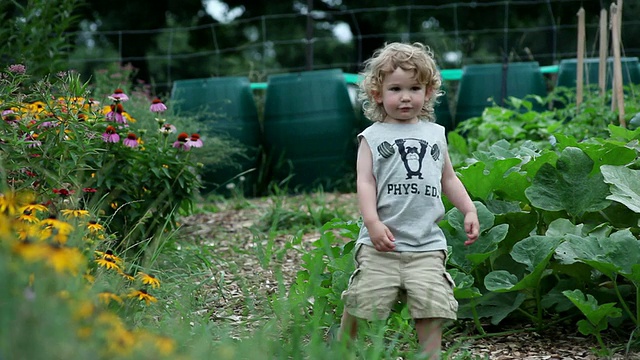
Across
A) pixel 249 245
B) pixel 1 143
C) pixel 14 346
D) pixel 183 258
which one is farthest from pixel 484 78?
pixel 14 346

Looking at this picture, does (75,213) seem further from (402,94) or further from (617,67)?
(617,67)

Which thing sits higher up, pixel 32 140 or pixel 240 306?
pixel 32 140

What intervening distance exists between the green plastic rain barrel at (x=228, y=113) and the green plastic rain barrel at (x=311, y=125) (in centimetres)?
21

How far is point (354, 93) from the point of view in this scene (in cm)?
722

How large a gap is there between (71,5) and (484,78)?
12.4ft

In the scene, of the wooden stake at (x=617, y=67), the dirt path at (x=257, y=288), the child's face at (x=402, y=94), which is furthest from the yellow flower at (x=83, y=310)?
the wooden stake at (x=617, y=67)

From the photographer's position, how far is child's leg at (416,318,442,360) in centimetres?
208

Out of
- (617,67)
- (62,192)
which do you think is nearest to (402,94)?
(62,192)

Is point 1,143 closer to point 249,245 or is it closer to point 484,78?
point 249,245

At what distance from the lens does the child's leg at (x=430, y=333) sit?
6.82 ft

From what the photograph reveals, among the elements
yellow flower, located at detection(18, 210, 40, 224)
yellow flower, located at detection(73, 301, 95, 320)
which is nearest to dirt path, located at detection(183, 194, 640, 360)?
yellow flower, located at detection(18, 210, 40, 224)

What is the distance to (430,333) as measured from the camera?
83.7 inches

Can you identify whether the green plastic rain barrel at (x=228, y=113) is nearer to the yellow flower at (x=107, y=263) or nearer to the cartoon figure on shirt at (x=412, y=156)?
the yellow flower at (x=107, y=263)

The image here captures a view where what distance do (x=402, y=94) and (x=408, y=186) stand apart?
24 centimetres
